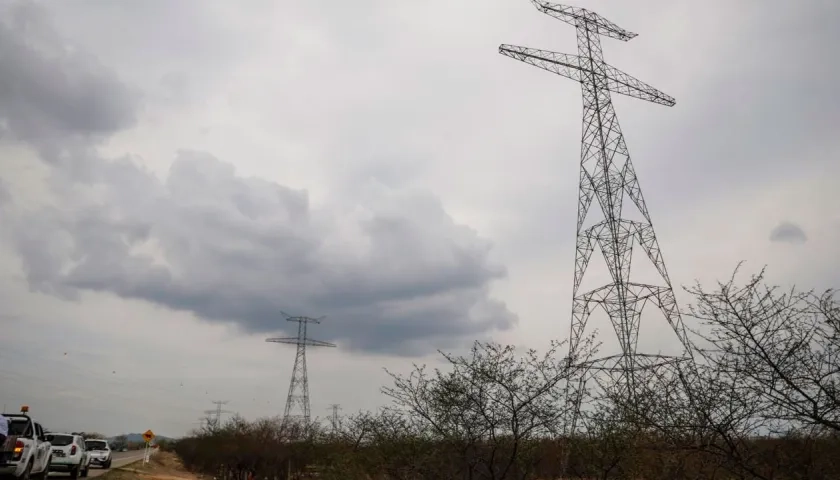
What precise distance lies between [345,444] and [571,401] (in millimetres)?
12042

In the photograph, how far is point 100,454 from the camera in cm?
3928

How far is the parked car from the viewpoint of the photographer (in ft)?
128

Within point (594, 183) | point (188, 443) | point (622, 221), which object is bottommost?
point (188, 443)

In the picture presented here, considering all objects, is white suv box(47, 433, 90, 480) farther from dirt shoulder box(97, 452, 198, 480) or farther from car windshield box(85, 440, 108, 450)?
car windshield box(85, 440, 108, 450)

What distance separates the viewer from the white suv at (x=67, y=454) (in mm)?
25906

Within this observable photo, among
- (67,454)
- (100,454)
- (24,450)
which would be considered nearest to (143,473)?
(100,454)

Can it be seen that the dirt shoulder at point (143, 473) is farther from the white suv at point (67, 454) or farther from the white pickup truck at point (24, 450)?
the white pickup truck at point (24, 450)

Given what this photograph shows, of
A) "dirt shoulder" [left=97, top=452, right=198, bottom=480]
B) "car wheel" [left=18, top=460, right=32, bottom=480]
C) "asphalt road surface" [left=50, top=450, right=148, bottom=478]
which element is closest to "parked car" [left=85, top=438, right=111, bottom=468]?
"asphalt road surface" [left=50, top=450, right=148, bottom=478]

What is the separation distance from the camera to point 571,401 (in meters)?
14.1

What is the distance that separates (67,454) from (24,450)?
882 cm

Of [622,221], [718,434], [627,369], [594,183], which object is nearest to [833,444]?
[718,434]

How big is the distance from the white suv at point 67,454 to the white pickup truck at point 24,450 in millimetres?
4210

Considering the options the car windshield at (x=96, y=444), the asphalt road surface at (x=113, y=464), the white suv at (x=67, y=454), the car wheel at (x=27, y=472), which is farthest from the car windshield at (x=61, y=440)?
the car windshield at (x=96, y=444)

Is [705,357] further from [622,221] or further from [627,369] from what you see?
[622,221]
